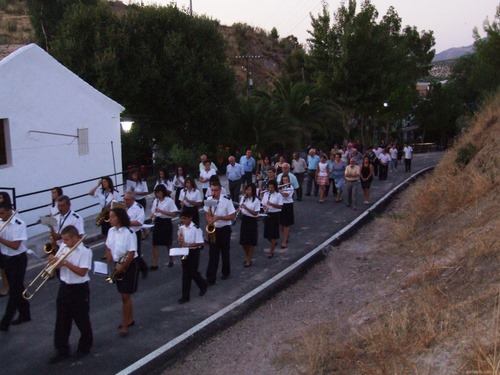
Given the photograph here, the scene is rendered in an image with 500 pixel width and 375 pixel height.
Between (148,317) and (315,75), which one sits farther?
(315,75)

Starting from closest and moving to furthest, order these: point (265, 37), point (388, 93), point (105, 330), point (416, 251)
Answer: point (105, 330), point (416, 251), point (388, 93), point (265, 37)

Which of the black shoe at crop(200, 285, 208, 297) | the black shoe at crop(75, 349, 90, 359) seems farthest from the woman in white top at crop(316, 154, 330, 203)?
the black shoe at crop(75, 349, 90, 359)

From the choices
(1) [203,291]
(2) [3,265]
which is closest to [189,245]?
(1) [203,291]

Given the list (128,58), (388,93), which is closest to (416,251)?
(128,58)

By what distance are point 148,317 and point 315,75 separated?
98.2 ft

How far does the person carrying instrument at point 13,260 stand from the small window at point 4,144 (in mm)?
6897

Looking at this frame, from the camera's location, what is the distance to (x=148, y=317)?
8891 millimetres

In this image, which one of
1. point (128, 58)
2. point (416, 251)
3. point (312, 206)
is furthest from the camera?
point (128, 58)

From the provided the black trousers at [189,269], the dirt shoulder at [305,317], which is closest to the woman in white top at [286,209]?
the dirt shoulder at [305,317]

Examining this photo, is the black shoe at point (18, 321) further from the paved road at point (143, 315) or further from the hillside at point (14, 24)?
the hillside at point (14, 24)

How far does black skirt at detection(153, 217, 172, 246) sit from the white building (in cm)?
404

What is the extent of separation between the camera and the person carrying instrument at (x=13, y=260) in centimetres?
828

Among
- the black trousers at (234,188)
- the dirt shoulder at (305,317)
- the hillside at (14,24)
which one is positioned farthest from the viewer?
the hillside at (14,24)

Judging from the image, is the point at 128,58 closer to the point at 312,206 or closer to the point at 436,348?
the point at 312,206
